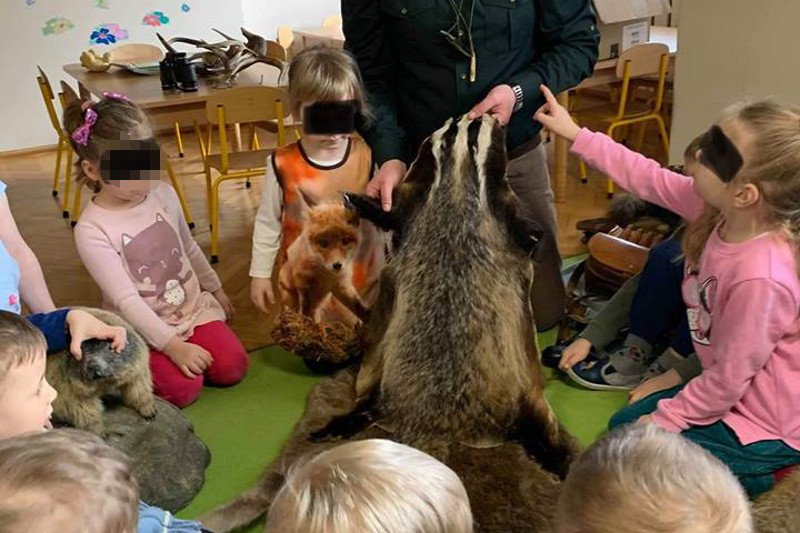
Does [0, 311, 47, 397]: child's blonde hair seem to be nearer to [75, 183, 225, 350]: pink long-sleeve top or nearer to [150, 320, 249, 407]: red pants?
[75, 183, 225, 350]: pink long-sleeve top

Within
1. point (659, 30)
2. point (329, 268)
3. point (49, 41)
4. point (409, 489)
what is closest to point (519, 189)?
point (329, 268)

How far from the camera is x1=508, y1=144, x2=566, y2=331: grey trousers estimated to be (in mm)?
2486

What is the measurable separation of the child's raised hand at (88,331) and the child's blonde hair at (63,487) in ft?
2.53

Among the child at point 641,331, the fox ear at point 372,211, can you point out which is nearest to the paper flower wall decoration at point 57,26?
the fox ear at point 372,211

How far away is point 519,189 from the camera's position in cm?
251

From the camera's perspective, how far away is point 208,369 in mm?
2533

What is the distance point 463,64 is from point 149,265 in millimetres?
1120

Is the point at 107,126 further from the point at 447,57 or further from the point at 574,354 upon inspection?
the point at 574,354

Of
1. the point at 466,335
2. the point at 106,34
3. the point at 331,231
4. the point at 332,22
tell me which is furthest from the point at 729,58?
the point at 106,34

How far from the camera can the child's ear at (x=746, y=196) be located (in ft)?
5.90

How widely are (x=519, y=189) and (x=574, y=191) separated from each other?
5.84 ft

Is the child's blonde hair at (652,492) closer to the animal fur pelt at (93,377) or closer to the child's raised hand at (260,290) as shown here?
the animal fur pelt at (93,377)

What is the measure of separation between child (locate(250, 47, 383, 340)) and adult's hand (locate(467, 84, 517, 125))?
1.28 ft

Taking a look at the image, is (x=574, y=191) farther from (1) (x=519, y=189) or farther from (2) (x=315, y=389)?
(2) (x=315, y=389)
